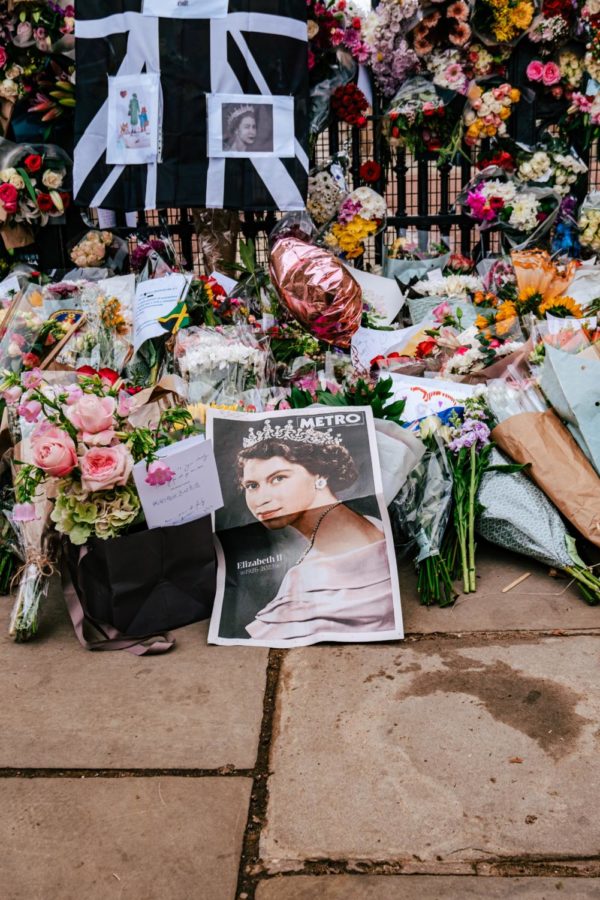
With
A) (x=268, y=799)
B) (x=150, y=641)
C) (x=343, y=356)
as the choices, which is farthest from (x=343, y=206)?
(x=268, y=799)

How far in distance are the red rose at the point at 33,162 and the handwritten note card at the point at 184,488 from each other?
2.56 metres

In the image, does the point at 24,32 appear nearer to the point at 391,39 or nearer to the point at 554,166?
the point at 391,39

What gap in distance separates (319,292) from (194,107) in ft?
4.21

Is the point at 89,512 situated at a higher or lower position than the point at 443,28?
lower

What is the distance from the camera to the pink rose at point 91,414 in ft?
7.21

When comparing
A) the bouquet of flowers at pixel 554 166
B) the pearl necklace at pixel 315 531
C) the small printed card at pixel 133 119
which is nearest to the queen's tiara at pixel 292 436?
the pearl necklace at pixel 315 531

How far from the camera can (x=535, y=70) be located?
4.29 metres

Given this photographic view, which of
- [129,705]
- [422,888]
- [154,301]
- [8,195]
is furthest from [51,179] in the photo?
[422,888]

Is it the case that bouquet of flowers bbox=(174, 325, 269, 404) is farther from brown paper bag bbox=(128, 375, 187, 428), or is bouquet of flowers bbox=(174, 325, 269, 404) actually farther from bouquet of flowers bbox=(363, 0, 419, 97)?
bouquet of flowers bbox=(363, 0, 419, 97)

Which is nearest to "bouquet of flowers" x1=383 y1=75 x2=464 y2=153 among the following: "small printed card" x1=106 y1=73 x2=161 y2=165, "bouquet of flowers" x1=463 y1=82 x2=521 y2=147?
"bouquet of flowers" x1=463 y1=82 x2=521 y2=147

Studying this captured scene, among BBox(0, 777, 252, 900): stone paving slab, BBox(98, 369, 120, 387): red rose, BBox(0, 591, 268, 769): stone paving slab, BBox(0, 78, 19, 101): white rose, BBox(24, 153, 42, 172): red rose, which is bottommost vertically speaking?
BBox(0, 591, 268, 769): stone paving slab

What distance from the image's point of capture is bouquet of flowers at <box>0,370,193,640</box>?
218cm

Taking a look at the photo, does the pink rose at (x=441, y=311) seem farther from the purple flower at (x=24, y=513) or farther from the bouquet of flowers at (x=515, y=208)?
the purple flower at (x=24, y=513)

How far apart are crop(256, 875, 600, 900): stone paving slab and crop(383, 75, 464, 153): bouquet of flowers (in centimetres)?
378
